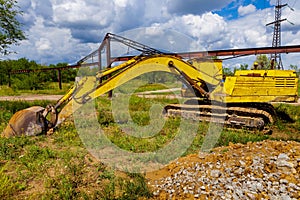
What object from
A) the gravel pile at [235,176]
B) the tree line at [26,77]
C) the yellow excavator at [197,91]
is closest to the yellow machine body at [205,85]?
the yellow excavator at [197,91]

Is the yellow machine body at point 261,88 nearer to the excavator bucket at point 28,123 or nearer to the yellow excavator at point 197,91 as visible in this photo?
the yellow excavator at point 197,91

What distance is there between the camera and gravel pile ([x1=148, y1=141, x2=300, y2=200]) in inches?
135

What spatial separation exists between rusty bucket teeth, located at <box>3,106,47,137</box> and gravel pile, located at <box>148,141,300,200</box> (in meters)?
3.47

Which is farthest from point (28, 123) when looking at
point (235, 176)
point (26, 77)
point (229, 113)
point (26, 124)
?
point (26, 77)

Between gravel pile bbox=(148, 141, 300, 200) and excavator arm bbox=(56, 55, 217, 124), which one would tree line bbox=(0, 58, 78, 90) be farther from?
gravel pile bbox=(148, 141, 300, 200)

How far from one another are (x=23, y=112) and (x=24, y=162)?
1988 mm

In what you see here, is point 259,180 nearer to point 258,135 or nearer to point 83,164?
point 83,164

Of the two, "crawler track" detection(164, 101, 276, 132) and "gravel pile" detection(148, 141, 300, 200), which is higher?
"crawler track" detection(164, 101, 276, 132)

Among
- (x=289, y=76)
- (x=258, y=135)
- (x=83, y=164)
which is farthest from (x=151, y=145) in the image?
(x=289, y=76)

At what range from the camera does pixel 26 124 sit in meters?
6.24

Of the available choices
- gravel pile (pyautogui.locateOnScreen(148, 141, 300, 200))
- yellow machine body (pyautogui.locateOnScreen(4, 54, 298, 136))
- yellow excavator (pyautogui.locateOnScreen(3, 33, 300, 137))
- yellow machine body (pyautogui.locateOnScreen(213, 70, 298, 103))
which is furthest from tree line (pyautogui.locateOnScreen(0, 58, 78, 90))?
gravel pile (pyautogui.locateOnScreen(148, 141, 300, 200))

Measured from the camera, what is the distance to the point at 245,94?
7.69 metres

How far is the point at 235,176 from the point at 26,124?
496cm

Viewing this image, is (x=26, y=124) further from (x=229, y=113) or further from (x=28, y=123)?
(x=229, y=113)
